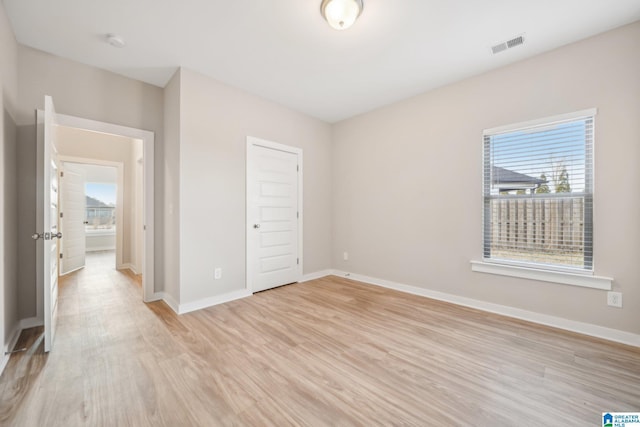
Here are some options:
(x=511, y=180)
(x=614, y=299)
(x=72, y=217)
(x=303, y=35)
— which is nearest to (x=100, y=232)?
(x=72, y=217)

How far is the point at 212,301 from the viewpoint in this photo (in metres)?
3.07

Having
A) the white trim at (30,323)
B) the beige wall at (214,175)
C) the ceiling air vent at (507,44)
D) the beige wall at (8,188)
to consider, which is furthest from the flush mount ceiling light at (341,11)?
the white trim at (30,323)

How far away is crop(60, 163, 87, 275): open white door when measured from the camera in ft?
15.1

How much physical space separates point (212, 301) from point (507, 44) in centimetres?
413

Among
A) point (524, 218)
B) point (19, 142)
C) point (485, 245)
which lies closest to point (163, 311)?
point (19, 142)

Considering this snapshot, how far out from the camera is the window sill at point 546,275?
227 cm

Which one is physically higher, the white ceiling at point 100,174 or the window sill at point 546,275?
the white ceiling at point 100,174

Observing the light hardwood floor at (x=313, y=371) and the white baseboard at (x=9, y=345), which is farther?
the white baseboard at (x=9, y=345)

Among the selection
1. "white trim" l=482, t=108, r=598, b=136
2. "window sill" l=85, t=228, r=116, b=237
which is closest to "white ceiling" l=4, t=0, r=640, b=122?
"white trim" l=482, t=108, r=598, b=136

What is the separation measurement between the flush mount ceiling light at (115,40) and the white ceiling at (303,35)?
0.06 meters

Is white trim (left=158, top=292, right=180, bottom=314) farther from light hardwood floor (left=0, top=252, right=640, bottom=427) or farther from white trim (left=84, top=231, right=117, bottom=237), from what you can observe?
white trim (left=84, top=231, right=117, bottom=237)

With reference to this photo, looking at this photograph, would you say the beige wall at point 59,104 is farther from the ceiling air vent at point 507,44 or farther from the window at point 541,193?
the window at point 541,193

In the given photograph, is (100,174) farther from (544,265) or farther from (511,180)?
(544,265)

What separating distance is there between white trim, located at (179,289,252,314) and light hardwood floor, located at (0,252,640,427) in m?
0.16
